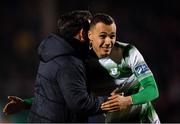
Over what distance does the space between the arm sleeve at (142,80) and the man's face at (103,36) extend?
0.17 m

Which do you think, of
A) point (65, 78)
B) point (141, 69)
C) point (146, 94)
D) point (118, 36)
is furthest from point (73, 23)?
point (118, 36)

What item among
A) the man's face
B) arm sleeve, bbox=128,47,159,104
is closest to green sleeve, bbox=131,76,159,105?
arm sleeve, bbox=128,47,159,104

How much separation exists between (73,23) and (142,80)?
505mm

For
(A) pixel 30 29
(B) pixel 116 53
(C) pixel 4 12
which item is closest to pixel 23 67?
(A) pixel 30 29

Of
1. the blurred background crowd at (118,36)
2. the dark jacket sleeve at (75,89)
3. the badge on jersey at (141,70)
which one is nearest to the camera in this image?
the dark jacket sleeve at (75,89)

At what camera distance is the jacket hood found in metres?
3.50

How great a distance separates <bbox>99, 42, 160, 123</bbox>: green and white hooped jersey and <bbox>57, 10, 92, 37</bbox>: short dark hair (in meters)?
0.25

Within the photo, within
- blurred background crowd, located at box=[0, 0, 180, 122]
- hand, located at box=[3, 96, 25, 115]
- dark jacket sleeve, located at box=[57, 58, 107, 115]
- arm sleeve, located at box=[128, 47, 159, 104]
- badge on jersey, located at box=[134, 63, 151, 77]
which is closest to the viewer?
dark jacket sleeve, located at box=[57, 58, 107, 115]

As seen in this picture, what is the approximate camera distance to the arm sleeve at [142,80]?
138 inches

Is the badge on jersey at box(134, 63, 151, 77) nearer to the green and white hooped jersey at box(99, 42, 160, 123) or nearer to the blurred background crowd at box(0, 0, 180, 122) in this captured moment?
the green and white hooped jersey at box(99, 42, 160, 123)

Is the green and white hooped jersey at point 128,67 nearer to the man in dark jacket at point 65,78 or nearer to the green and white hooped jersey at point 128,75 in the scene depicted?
the green and white hooped jersey at point 128,75

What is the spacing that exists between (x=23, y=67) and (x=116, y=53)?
4295mm

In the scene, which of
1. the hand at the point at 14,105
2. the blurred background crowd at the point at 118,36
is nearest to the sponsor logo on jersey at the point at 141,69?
the hand at the point at 14,105

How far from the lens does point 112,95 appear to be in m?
3.52
